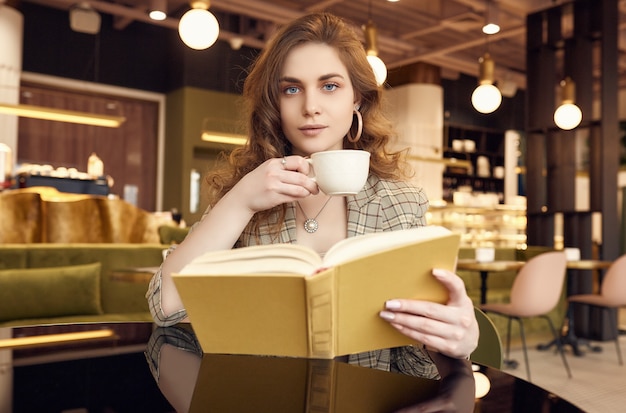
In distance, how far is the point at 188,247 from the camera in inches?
39.4

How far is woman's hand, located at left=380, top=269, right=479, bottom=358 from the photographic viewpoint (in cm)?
74

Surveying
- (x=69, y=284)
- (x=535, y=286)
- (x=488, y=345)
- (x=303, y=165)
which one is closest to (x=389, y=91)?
(x=535, y=286)

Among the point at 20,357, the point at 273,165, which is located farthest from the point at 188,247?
the point at 20,357

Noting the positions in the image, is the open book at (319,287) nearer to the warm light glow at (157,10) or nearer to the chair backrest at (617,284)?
the chair backrest at (617,284)

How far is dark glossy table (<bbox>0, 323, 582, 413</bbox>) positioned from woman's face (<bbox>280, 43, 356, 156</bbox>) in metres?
0.50

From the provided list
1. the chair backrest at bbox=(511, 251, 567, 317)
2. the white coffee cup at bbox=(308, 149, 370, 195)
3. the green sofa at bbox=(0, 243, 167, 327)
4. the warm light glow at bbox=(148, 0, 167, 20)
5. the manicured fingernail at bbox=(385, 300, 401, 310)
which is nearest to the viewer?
the manicured fingernail at bbox=(385, 300, 401, 310)

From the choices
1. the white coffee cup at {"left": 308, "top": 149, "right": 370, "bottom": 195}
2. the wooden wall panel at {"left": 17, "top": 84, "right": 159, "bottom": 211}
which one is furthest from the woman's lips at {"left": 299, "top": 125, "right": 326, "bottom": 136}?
the wooden wall panel at {"left": 17, "top": 84, "right": 159, "bottom": 211}

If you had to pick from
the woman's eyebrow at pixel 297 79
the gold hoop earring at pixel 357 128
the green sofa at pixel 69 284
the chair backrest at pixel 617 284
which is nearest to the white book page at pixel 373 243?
the woman's eyebrow at pixel 297 79

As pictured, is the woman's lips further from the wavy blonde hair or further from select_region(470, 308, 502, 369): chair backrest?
select_region(470, 308, 502, 369): chair backrest

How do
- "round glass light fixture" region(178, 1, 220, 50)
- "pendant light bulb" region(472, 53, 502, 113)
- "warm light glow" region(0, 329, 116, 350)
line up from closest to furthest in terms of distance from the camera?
1. "warm light glow" region(0, 329, 116, 350)
2. "round glass light fixture" region(178, 1, 220, 50)
3. "pendant light bulb" region(472, 53, 502, 113)

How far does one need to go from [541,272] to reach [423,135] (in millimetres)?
6025

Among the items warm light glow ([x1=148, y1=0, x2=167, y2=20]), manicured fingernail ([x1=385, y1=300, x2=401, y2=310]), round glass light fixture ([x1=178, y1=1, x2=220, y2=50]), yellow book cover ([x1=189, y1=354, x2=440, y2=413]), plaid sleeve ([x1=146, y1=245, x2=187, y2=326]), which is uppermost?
warm light glow ([x1=148, y1=0, x2=167, y2=20])

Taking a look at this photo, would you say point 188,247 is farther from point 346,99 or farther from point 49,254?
point 49,254

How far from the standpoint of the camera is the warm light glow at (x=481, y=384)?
0.67m
